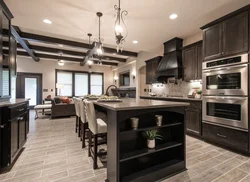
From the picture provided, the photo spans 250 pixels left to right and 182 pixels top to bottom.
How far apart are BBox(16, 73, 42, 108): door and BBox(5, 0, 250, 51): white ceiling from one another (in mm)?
6029

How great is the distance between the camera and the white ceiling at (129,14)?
2668 millimetres

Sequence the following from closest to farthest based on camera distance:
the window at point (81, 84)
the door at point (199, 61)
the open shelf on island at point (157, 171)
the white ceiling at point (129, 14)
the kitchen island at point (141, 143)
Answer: the kitchen island at point (141, 143)
the open shelf on island at point (157, 171)
the white ceiling at point (129, 14)
the door at point (199, 61)
the window at point (81, 84)

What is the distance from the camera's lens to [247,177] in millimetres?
1848

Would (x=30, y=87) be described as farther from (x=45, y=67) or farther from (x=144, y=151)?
(x=144, y=151)

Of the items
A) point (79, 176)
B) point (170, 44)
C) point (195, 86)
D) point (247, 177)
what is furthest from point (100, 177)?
point (170, 44)

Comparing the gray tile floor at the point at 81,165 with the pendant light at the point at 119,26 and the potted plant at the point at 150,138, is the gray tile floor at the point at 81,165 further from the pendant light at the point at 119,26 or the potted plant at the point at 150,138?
the pendant light at the point at 119,26

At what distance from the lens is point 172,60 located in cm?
443

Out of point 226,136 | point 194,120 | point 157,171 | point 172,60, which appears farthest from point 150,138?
point 172,60

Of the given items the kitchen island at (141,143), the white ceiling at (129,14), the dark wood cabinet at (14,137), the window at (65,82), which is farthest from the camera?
the window at (65,82)

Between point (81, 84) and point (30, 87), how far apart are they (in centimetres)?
327

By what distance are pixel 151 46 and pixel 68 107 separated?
14.8 feet

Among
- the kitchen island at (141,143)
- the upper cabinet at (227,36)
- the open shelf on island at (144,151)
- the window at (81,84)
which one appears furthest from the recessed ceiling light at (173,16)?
the window at (81,84)

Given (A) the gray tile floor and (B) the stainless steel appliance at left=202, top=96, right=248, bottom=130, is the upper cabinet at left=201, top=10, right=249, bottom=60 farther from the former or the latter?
(A) the gray tile floor

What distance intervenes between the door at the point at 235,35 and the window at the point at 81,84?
9.18 meters
